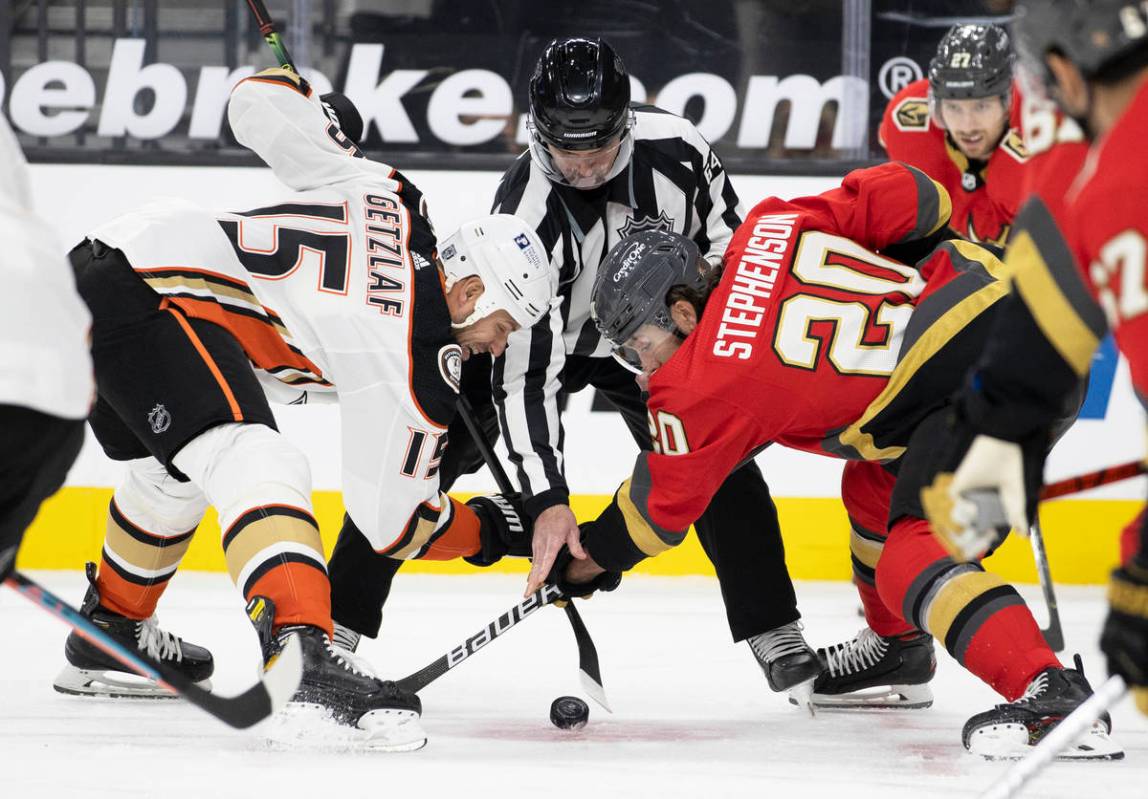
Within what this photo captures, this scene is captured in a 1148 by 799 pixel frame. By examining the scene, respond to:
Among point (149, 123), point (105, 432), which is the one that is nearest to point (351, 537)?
point (105, 432)

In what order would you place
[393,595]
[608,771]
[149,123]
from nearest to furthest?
[608,771]
[393,595]
[149,123]

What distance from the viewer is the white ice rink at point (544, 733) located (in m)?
1.91

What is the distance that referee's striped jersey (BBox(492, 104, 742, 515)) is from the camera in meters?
2.65

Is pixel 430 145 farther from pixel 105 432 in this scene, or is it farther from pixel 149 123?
pixel 105 432

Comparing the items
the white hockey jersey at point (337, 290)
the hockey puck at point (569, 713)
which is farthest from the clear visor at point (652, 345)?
the hockey puck at point (569, 713)

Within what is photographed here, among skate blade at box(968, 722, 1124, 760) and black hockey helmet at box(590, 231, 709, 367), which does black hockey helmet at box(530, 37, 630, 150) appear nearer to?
black hockey helmet at box(590, 231, 709, 367)

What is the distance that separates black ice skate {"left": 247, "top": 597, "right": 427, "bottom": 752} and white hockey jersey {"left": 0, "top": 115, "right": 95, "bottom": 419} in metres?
0.62

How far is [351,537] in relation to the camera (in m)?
2.63

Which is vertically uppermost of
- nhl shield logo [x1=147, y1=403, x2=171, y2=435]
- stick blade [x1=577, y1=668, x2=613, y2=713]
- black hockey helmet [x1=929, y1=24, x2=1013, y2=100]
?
black hockey helmet [x1=929, y1=24, x2=1013, y2=100]

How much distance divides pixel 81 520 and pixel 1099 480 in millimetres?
3063

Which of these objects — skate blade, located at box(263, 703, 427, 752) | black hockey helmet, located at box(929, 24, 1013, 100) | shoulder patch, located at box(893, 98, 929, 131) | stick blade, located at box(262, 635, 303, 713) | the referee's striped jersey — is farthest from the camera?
shoulder patch, located at box(893, 98, 929, 131)

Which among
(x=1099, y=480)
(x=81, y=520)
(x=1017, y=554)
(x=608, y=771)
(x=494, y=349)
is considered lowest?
(x=81, y=520)

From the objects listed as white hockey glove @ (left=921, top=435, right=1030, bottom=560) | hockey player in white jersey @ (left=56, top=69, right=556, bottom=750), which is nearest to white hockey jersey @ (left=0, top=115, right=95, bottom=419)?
hockey player in white jersey @ (left=56, top=69, right=556, bottom=750)

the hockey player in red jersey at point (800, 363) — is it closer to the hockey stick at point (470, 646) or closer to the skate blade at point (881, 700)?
the hockey stick at point (470, 646)
